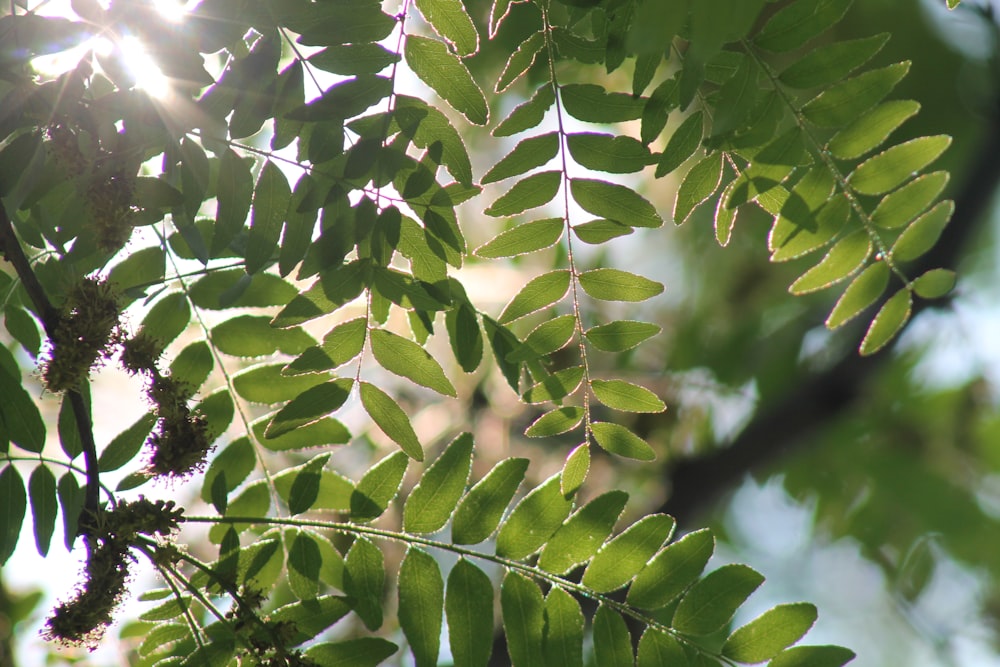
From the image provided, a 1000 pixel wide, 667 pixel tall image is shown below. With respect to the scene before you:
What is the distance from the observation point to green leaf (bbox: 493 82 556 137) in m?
1.03

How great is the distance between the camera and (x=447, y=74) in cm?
102

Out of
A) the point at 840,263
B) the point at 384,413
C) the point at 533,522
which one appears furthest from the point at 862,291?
the point at 384,413

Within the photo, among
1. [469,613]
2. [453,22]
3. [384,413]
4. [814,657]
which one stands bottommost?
[814,657]

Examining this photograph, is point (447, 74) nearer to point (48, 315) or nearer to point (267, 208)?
point (267, 208)

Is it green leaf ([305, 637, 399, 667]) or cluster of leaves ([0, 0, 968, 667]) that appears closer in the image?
cluster of leaves ([0, 0, 968, 667])

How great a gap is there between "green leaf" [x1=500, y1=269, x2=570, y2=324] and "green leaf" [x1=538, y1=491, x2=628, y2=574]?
256mm

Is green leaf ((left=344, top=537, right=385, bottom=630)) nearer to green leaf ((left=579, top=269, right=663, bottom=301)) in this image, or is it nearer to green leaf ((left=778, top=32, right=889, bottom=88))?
green leaf ((left=579, top=269, right=663, bottom=301))

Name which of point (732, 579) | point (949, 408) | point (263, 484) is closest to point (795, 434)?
point (949, 408)

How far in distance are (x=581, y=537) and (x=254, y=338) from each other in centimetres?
52

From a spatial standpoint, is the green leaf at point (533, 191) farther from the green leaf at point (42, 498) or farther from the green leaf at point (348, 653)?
the green leaf at point (42, 498)

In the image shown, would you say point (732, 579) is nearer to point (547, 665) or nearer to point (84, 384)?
point (547, 665)

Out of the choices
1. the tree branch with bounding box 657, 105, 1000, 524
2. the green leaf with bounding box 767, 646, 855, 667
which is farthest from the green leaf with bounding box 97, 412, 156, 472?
the tree branch with bounding box 657, 105, 1000, 524

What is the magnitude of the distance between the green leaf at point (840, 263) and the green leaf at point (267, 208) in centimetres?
61

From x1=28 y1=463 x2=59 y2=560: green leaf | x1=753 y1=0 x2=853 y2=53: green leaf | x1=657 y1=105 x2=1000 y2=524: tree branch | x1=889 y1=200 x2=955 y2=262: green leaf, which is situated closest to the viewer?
x1=753 y1=0 x2=853 y2=53: green leaf
